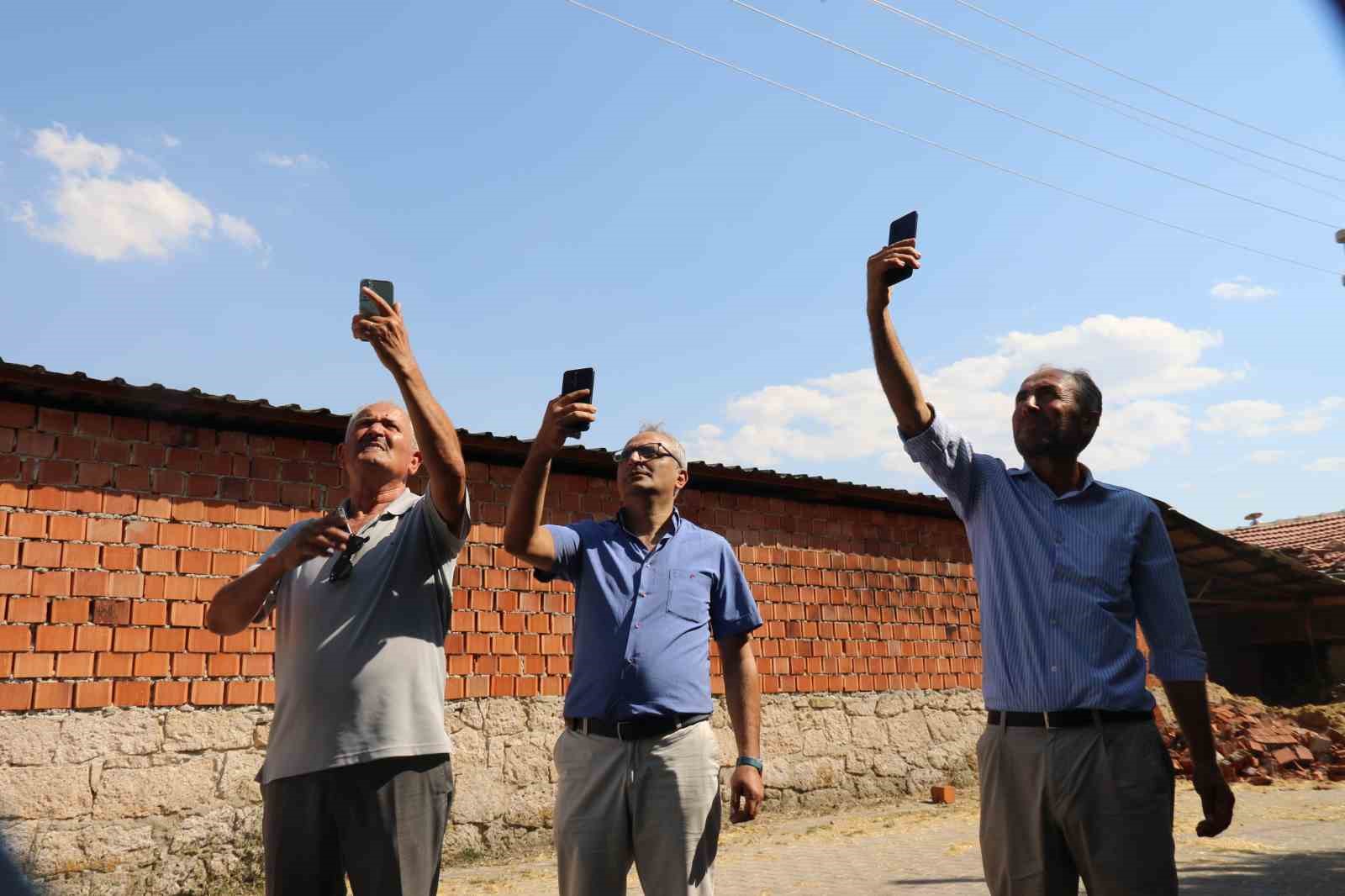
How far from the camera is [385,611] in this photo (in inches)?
114

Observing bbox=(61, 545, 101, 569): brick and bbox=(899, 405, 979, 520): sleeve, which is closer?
bbox=(899, 405, 979, 520): sleeve

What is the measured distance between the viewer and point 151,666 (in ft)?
21.5

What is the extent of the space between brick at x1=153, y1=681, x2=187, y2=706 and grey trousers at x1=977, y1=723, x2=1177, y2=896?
546 cm

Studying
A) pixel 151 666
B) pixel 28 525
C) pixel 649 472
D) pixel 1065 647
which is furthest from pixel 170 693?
pixel 1065 647

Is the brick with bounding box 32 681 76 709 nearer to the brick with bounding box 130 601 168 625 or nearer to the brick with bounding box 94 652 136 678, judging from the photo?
the brick with bounding box 94 652 136 678

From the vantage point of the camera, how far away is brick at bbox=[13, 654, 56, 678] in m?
6.07

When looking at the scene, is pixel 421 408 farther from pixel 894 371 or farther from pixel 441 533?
pixel 894 371

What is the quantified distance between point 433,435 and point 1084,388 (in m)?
1.98

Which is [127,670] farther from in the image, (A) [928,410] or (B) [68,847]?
(A) [928,410]

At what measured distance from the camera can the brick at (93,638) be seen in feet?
20.7

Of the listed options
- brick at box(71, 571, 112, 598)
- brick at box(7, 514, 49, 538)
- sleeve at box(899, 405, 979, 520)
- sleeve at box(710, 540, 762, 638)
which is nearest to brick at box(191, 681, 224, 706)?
brick at box(71, 571, 112, 598)

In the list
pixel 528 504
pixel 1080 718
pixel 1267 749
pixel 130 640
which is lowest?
pixel 1267 749

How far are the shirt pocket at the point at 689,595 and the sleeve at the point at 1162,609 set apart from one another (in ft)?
4.49

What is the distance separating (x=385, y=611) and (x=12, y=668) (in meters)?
4.45
